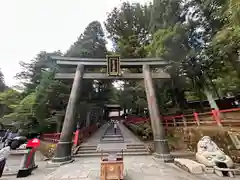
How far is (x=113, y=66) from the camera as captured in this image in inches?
342

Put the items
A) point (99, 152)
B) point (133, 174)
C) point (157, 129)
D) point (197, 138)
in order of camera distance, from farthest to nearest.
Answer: point (99, 152) → point (197, 138) → point (157, 129) → point (133, 174)

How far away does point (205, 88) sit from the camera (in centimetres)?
1112

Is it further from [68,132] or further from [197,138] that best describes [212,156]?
[68,132]

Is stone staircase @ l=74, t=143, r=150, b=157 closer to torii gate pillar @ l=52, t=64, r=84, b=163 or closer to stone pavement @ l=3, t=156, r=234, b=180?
torii gate pillar @ l=52, t=64, r=84, b=163

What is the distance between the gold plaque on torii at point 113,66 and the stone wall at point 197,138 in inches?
208

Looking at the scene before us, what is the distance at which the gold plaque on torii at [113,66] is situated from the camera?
8555mm

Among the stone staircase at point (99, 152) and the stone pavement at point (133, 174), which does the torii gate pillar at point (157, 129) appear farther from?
the stone staircase at point (99, 152)

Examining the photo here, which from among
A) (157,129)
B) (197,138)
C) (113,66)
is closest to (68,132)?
(157,129)

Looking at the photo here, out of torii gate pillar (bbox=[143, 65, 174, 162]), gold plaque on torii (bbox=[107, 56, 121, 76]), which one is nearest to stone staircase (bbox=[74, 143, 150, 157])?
torii gate pillar (bbox=[143, 65, 174, 162])

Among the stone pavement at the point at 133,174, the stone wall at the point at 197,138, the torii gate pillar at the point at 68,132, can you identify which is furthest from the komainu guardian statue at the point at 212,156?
the torii gate pillar at the point at 68,132

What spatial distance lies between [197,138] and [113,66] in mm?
6031

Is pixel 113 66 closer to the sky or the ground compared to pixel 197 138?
closer to the sky

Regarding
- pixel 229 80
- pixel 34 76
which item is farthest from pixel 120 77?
pixel 34 76

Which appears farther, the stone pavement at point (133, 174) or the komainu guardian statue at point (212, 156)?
the komainu guardian statue at point (212, 156)
